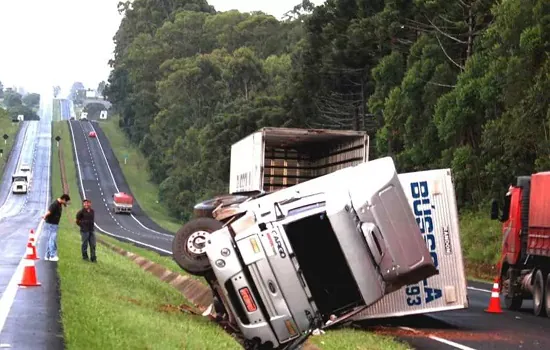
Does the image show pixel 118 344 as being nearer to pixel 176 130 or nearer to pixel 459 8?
pixel 459 8

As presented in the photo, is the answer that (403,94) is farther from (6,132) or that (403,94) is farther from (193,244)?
(6,132)

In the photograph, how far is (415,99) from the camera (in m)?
43.8

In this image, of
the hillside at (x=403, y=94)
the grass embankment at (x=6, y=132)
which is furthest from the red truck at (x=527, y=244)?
the grass embankment at (x=6, y=132)

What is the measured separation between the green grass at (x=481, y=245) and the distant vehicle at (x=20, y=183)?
6381 centimetres

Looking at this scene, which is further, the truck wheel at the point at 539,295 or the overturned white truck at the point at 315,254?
the truck wheel at the point at 539,295

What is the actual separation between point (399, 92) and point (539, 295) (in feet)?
81.2

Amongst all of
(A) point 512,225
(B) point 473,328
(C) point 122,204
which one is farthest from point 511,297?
(C) point 122,204

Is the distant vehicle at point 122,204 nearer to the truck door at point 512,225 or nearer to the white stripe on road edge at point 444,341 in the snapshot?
the truck door at point 512,225

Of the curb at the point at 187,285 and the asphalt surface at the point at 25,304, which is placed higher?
the asphalt surface at the point at 25,304

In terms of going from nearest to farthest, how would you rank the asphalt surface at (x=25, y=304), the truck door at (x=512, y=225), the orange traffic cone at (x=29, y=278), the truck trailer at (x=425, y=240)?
1. the asphalt surface at (x=25, y=304)
2. the truck trailer at (x=425, y=240)
3. the orange traffic cone at (x=29, y=278)
4. the truck door at (x=512, y=225)

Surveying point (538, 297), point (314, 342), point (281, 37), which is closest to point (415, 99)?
point (538, 297)

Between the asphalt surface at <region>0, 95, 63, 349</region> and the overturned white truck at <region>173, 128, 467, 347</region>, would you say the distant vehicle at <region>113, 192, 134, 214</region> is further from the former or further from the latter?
the overturned white truck at <region>173, 128, 467, 347</region>

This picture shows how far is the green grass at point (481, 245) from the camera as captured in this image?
35.0m

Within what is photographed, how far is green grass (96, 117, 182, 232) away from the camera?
9056 centimetres
